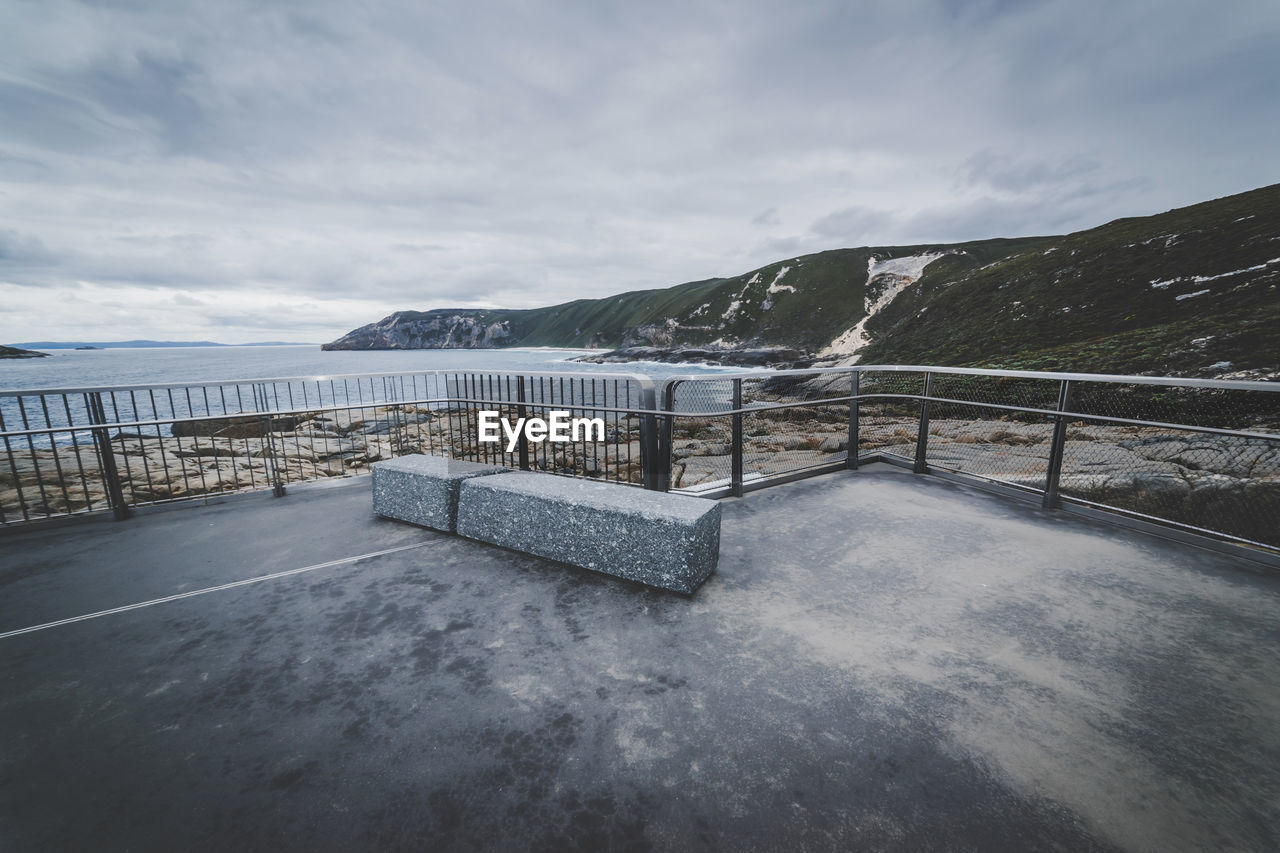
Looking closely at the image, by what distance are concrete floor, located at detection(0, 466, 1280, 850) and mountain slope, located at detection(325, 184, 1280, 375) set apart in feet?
84.7

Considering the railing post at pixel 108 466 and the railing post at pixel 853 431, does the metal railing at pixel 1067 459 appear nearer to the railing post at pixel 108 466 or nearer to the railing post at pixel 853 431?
the railing post at pixel 853 431

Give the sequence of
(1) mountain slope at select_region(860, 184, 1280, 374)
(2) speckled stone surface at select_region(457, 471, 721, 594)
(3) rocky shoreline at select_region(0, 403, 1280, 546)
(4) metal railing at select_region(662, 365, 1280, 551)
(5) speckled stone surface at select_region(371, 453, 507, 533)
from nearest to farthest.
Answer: (2) speckled stone surface at select_region(457, 471, 721, 594) → (5) speckled stone surface at select_region(371, 453, 507, 533) → (4) metal railing at select_region(662, 365, 1280, 551) → (3) rocky shoreline at select_region(0, 403, 1280, 546) → (1) mountain slope at select_region(860, 184, 1280, 374)

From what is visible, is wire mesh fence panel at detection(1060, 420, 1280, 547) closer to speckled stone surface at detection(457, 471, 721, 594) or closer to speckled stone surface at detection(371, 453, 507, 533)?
speckled stone surface at detection(457, 471, 721, 594)

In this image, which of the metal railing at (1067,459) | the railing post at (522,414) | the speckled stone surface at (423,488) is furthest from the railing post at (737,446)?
the speckled stone surface at (423,488)

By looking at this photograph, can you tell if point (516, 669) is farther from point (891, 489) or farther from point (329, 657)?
point (891, 489)

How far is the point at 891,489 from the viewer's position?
543 centimetres

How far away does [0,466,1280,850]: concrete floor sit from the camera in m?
1.69

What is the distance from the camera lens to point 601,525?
341 cm

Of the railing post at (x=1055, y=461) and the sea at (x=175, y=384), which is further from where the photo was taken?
the sea at (x=175, y=384)

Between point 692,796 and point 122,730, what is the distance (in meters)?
2.51

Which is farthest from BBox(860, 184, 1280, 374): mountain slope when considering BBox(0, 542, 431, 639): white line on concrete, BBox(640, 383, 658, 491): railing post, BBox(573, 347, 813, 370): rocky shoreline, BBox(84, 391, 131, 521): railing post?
BBox(84, 391, 131, 521): railing post

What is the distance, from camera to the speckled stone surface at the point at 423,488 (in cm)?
416

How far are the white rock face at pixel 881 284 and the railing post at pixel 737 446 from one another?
7429 centimetres

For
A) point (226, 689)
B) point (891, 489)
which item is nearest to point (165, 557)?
point (226, 689)
